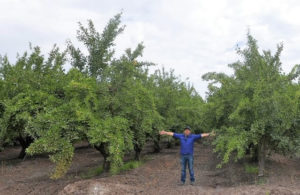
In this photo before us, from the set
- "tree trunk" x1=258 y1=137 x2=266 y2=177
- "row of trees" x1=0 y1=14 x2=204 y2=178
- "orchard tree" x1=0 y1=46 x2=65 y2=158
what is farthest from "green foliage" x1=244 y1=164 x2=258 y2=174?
"orchard tree" x1=0 y1=46 x2=65 y2=158

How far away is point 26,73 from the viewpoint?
11633mm

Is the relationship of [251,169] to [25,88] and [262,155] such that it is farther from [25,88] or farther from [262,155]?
[25,88]

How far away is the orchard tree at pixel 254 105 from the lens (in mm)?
8773

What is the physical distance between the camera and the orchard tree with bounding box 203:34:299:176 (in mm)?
8773

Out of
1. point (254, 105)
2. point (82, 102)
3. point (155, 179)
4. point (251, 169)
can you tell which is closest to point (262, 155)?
point (251, 169)

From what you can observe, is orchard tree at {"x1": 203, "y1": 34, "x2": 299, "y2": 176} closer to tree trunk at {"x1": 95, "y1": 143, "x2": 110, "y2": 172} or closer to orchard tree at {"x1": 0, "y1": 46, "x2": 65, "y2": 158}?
tree trunk at {"x1": 95, "y1": 143, "x2": 110, "y2": 172}

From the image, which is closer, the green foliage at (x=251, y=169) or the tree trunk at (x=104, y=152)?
the tree trunk at (x=104, y=152)

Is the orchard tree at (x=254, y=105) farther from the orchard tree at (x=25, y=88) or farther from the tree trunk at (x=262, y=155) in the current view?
the orchard tree at (x=25, y=88)

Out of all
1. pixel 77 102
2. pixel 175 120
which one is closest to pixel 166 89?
pixel 175 120

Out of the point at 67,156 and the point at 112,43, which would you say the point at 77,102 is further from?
the point at 112,43

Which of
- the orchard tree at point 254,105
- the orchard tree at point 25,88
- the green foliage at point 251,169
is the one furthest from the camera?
the green foliage at point 251,169

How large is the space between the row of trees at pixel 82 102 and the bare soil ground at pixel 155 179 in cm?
83

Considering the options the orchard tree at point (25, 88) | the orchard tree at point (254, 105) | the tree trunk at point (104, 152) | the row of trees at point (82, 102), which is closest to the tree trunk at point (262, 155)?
the orchard tree at point (254, 105)

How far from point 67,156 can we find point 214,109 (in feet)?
15.6
